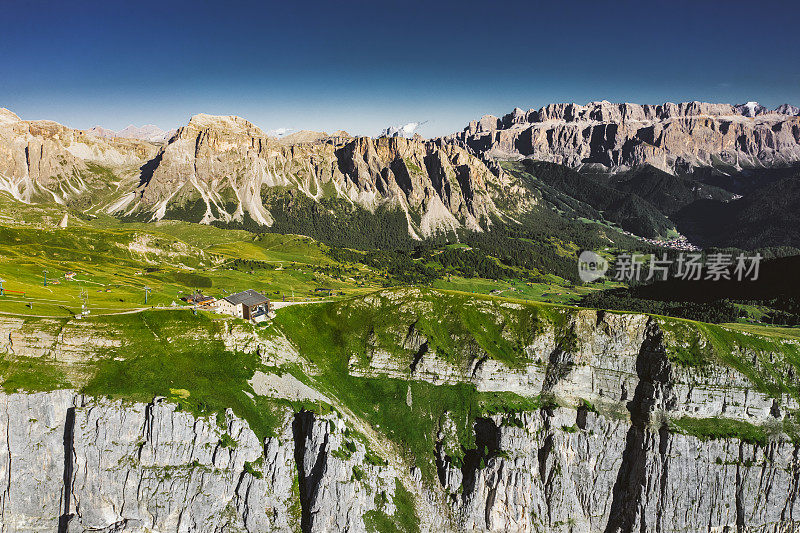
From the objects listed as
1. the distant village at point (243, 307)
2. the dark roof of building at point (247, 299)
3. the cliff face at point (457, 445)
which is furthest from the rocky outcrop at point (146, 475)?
the dark roof of building at point (247, 299)

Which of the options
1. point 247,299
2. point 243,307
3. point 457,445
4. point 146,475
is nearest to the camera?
point 146,475

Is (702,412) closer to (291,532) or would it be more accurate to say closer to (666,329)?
(666,329)

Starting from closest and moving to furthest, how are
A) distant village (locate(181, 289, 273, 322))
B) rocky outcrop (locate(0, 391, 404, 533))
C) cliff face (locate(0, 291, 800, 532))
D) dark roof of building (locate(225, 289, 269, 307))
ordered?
1. rocky outcrop (locate(0, 391, 404, 533))
2. cliff face (locate(0, 291, 800, 532))
3. distant village (locate(181, 289, 273, 322))
4. dark roof of building (locate(225, 289, 269, 307))

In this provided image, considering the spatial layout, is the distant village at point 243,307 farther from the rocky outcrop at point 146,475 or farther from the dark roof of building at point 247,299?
the rocky outcrop at point 146,475

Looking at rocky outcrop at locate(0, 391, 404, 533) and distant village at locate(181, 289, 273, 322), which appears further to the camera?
distant village at locate(181, 289, 273, 322)

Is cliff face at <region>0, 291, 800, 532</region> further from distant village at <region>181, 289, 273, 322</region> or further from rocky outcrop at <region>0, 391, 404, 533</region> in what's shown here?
Result: distant village at <region>181, 289, 273, 322</region>

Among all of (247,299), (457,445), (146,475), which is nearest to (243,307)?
(247,299)

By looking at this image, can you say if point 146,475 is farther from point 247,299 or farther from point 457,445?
point 457,445

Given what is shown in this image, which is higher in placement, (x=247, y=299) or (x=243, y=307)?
(x=247, y=299)

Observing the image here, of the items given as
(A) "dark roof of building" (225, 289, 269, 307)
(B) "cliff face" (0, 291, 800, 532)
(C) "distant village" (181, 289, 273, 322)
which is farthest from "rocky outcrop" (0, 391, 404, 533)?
(A) "dark roof of building" (225, 289, 269, 307)
